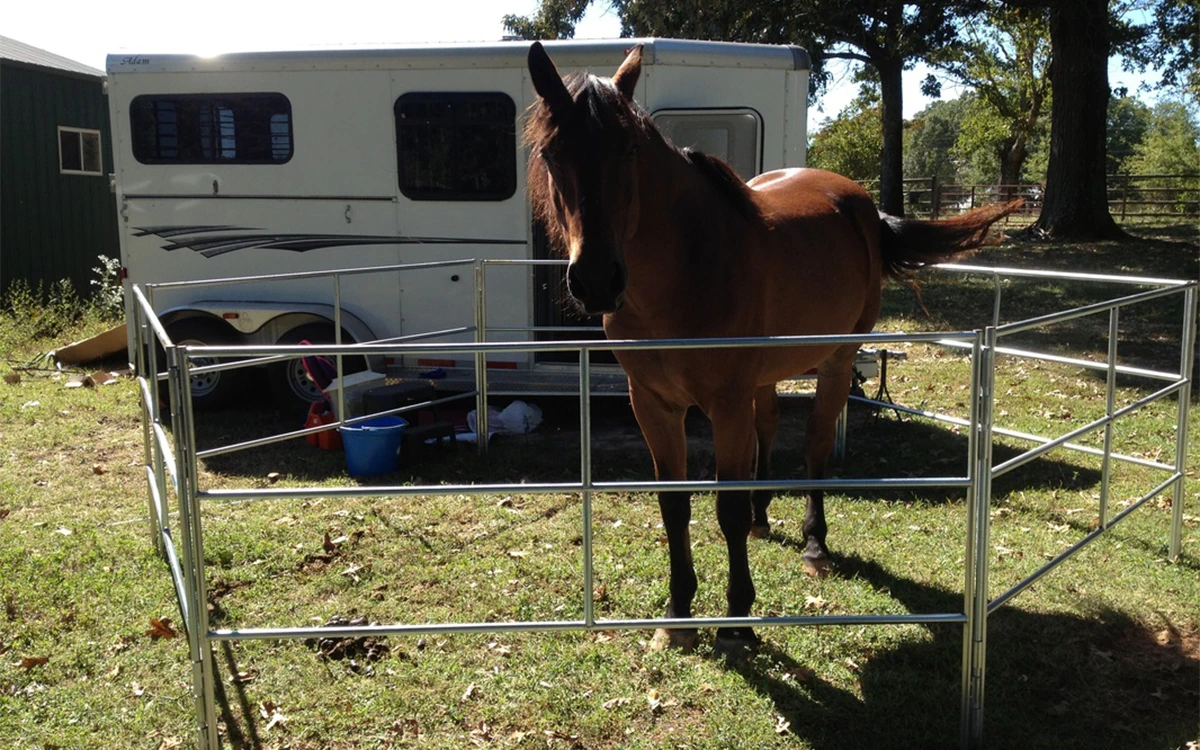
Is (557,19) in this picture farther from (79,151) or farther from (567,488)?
(567,488)

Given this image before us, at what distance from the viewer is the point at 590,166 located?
10.6 feet

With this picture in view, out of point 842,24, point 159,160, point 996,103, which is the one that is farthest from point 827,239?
point 996,103

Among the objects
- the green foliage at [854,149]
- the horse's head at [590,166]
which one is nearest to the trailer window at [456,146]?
the horse's head at [590,166]

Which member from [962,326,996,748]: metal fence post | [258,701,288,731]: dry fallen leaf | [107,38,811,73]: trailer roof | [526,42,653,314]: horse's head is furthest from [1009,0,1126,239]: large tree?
[258,701,288,731]: dry fallen leaf

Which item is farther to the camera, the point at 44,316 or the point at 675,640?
the point at 44,316

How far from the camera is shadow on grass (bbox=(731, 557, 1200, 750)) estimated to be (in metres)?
3.37

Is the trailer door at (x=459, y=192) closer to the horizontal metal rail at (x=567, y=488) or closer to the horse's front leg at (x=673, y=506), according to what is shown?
the horse's front leg at (x=673, y=506)

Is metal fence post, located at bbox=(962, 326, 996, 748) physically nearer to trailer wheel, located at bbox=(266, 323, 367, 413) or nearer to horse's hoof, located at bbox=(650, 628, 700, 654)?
horse's hoof, located at bbox=(650, 628, 700, 654)

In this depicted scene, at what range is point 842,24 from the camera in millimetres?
19984

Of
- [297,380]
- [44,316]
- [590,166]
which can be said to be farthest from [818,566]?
[44,316]

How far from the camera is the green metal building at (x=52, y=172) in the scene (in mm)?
14133

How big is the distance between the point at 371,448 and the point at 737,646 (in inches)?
137

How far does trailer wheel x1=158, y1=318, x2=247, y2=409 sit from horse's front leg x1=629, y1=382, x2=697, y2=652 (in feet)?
17.5

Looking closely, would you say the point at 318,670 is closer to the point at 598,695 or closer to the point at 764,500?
the point at 598,695
